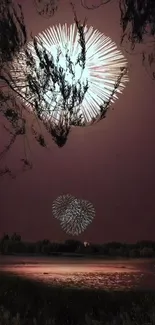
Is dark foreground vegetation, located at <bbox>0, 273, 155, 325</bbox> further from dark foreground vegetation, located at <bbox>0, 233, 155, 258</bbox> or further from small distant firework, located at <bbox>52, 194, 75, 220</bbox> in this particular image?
small distant firework, located at <bbox>52, 194, 75, 220</bbox>

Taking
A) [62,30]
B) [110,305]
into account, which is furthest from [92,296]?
[62,30]

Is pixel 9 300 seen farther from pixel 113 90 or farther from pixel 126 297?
pixel 113 90


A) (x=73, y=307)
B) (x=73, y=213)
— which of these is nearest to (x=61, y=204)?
(x=73, y=213)

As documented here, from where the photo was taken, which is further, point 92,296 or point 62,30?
point 62,30

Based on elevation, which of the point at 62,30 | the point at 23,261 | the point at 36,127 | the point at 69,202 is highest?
the point at 62,30

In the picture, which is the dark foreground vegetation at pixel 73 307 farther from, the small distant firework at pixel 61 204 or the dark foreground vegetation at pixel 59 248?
the small distant firework at pixel 61 204

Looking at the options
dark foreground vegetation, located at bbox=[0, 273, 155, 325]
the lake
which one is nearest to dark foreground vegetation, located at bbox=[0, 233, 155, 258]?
the lake

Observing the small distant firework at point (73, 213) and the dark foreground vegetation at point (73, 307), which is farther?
the small distant firework at point (73, 213)

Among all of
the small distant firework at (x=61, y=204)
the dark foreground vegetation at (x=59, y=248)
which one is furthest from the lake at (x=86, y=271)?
the small distant firework at (x=61, y=204)
